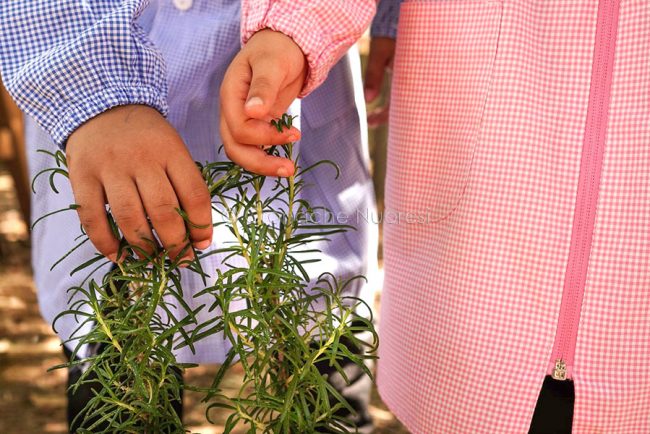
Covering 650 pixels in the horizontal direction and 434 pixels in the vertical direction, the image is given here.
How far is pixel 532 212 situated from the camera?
87cm

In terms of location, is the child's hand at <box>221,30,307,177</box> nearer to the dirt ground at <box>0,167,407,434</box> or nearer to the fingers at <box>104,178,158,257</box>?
the fingers at <box>104,178,158,257</box>

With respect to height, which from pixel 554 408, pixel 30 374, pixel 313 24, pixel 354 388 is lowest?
pixel 30 374

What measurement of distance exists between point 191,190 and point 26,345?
7.00 ft

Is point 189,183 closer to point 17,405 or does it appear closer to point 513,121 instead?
point 513,121

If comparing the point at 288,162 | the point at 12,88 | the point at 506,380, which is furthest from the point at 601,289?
the point at 12,88

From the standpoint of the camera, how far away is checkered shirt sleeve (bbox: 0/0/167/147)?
29.0 inches

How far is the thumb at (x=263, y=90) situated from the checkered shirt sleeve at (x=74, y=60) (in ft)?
0.47

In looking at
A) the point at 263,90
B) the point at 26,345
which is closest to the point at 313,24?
the point at 263,90

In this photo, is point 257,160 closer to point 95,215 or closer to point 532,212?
point 95,215

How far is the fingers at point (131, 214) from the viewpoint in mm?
659

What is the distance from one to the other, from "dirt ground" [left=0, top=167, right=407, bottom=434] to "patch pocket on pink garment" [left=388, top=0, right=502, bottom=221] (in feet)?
4.47

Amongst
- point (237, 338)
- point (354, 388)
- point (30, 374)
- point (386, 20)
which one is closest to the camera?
point (237, 338)

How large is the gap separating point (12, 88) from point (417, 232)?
1.99 feet

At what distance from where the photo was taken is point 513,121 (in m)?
0.87
